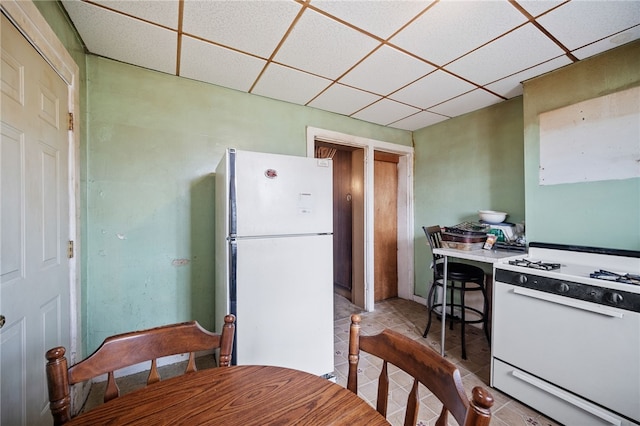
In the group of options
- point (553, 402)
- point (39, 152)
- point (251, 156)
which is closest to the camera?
point (39, 152)

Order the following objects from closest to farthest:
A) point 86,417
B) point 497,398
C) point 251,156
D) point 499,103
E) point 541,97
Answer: point 86,417, point 251,156, point 497,398, point 541,97, point 499,103

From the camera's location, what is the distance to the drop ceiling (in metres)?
1.44

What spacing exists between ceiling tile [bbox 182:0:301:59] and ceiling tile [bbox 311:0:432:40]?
212mm

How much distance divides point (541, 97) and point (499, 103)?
0.58 metres

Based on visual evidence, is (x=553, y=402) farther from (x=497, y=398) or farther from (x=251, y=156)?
(x=251, y=156)

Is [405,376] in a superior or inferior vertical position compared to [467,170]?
inferior

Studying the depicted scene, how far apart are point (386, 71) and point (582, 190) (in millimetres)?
1736

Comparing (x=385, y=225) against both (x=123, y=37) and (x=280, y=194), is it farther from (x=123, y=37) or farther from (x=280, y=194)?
(x=123, y=37)

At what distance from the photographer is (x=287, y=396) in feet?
2.57

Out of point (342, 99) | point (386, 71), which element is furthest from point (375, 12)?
point (342, 99)

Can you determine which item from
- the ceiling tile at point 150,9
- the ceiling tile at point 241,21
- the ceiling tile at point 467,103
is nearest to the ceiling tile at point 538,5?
the ceiling tile at point 467,103

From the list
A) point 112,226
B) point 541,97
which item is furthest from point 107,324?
point 541,97

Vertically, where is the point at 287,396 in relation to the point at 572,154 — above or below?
below

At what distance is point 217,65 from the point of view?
6.61ft
